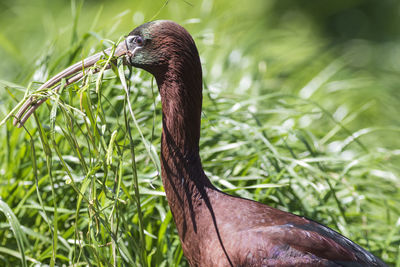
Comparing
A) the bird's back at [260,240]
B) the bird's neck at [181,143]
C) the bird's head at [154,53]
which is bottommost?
the bird's back at [260,240]

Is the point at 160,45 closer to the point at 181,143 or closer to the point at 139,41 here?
the point at 139,41

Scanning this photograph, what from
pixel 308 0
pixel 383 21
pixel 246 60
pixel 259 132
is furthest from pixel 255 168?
pixel 383 21

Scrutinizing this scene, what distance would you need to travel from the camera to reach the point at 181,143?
152cm

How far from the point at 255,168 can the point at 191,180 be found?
2.20 feet

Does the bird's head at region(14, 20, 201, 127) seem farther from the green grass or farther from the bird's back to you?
the bird's back

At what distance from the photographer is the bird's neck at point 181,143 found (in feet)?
4.91

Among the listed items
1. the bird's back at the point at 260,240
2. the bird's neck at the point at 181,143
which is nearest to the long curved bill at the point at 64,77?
the bird's neck at the point at 181,143

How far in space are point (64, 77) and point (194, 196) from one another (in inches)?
19.1

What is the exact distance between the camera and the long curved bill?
1467 millimetres

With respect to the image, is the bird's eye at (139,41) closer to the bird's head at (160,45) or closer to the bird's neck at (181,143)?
the bird's head at (160,45)

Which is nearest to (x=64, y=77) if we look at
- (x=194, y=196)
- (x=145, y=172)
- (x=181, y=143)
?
(x=181, y=143)

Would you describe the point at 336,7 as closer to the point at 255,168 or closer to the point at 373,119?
the point at 373,119

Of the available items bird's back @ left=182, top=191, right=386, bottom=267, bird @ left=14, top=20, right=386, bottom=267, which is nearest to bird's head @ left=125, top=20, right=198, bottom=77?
bird @ left=14, top=20, right=386, bottom=267

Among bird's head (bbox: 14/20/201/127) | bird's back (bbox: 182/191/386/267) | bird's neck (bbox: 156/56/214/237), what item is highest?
bird's head (bbox: 14/20/201/127)
